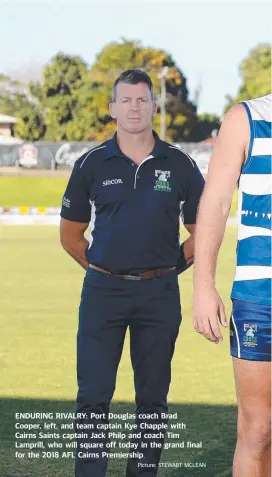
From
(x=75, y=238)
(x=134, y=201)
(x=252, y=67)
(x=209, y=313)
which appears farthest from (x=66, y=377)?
(x=252, y=67)

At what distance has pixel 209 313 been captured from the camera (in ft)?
14.4

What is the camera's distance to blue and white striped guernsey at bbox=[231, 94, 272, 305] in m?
4.38

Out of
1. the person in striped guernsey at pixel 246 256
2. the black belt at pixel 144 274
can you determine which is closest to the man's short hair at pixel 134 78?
the black belt at pixel 144 274

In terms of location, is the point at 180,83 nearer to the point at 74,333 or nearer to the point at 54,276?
the point at 54,276

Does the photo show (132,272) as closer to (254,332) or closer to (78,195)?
(78,195)

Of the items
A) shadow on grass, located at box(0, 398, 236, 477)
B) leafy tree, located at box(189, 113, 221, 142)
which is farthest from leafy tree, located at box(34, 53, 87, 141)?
shadow on grass, located at box(0, 398, 236, 477)

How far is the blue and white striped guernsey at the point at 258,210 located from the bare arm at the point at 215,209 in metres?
0.04

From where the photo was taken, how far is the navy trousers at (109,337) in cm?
564

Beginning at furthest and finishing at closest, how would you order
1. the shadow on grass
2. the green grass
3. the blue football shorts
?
the green grass
the shadow on grass
the blue football shorts

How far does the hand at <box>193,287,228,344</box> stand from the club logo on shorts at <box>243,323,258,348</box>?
94 millimetres

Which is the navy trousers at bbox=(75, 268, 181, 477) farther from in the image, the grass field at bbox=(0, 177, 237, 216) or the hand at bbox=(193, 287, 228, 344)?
the grass field at bbox=(0, 177, 237, 216)

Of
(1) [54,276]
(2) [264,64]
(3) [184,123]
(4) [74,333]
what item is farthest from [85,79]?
(4) [74,333]

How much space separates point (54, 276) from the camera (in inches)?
744

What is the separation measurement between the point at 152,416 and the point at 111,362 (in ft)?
1.21
